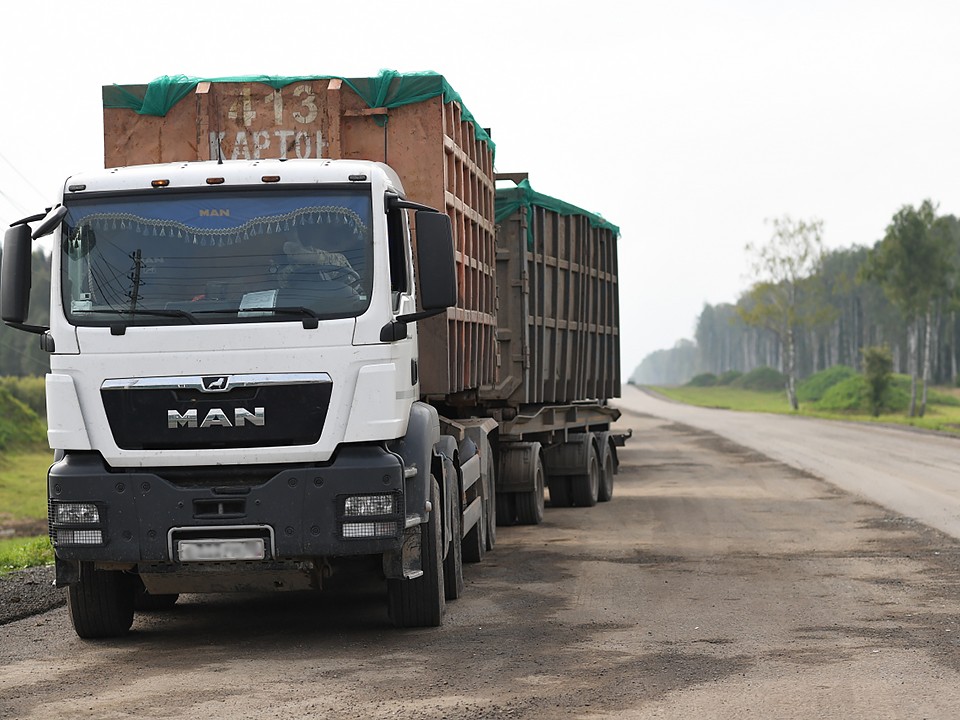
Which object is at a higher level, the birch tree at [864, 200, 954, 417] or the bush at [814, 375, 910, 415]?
the birch tree at [864, 200, 954, 417]

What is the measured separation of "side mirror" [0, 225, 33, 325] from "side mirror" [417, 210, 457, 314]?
2370 mm

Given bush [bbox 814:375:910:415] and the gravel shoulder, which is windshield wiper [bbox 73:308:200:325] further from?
bush [bbox 814:375:910:415]

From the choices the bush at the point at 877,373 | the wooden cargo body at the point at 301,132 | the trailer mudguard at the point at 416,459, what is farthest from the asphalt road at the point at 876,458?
the bush at the point at 877,373

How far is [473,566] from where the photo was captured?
41.3ft

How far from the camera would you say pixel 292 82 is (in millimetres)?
10219

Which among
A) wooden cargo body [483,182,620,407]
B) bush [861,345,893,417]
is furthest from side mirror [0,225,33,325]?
bush [861,345,893,417]

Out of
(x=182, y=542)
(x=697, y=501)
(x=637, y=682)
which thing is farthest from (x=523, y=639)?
(x=697, y=501)

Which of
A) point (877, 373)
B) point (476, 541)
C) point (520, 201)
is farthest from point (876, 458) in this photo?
point (877, 373)

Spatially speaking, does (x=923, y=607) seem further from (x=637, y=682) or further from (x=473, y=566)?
(x=473, y=566)

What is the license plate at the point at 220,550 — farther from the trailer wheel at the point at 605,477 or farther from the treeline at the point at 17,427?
the treeline at the point at 17,427

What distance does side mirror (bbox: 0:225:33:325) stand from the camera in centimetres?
807

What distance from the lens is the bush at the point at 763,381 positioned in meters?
122

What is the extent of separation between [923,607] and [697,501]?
9.48m

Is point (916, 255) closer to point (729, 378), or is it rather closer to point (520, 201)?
point (520, 201)
